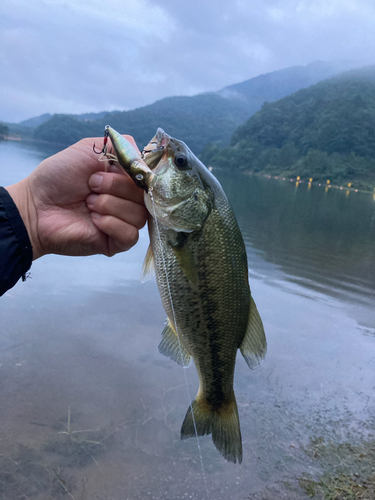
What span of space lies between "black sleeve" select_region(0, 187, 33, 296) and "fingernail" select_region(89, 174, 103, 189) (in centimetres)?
56

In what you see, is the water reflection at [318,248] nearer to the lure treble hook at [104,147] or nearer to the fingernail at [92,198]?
the fingernail at [92,198]

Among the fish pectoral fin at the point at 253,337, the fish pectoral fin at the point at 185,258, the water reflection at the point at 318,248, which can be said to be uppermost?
the fish pectoral fin at the point at 185,258

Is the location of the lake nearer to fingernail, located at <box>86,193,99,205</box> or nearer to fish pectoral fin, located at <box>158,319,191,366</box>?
fish pectoral fin, located at <box>158,319,191,366</box>

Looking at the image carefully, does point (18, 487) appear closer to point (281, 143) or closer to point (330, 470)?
point (330, 470)

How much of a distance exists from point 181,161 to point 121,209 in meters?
0.57

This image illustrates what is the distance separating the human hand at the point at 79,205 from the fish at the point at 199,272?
228 mm

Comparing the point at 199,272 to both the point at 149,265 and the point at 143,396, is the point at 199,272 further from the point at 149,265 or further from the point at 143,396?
the point at 143,396

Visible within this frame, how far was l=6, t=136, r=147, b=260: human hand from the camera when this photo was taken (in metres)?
2.68

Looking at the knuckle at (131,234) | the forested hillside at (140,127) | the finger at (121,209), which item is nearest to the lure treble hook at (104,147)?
A: the finger at (121,209)

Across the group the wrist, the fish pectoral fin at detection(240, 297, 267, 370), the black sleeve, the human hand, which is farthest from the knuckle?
the fish pectoral fin at detection(240, 297, 267, 370)

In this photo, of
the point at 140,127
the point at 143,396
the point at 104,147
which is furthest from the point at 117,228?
the point at 140,127

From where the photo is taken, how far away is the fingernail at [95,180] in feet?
8.84

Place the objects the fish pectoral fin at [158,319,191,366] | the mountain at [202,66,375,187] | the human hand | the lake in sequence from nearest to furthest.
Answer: the human hand, the fish pectoral fin at [158,319,191,366], the lake, the mountain at [202,66,375,187]

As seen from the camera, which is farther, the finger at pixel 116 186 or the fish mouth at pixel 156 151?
the finger at pixel 116 186
